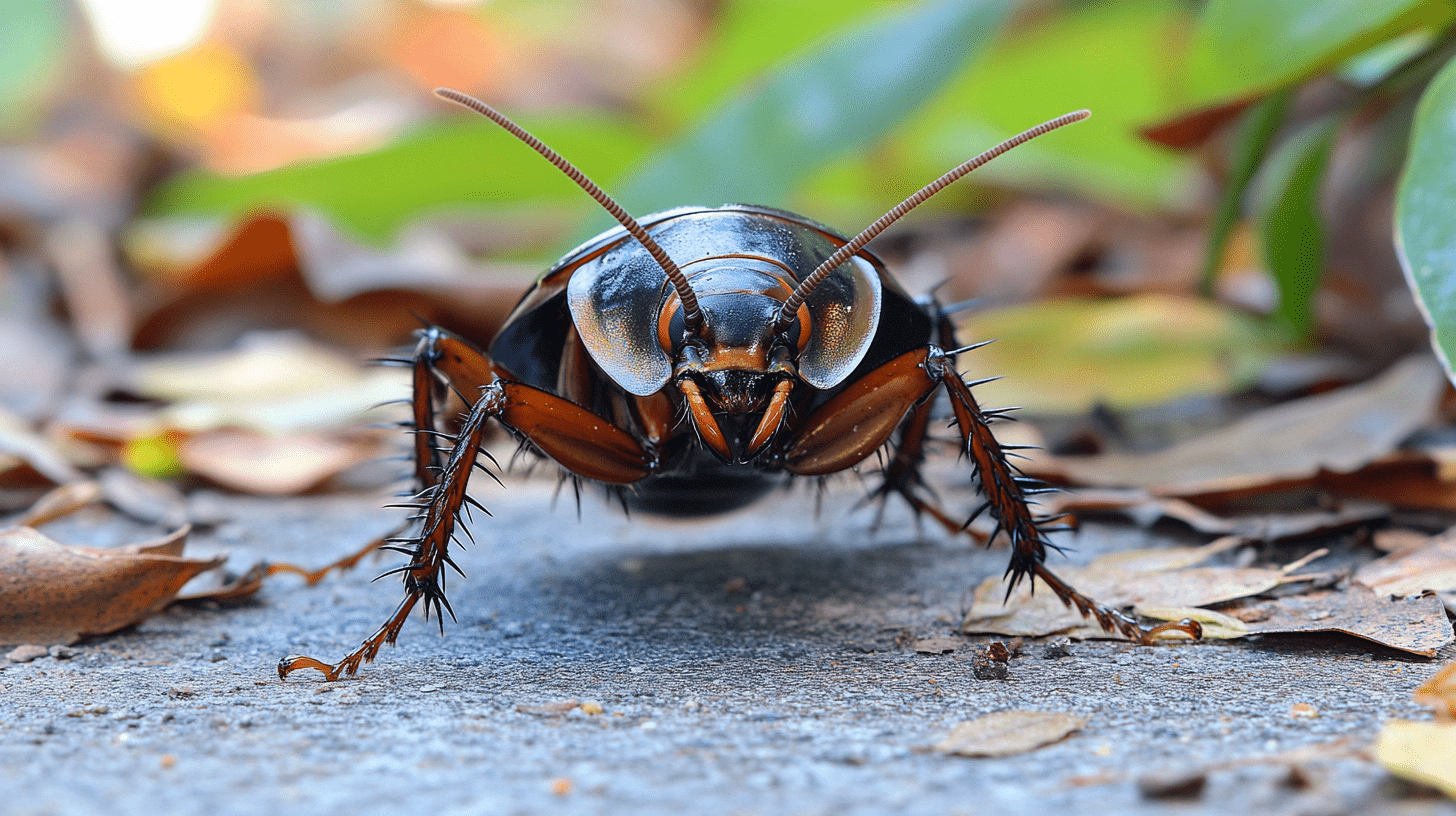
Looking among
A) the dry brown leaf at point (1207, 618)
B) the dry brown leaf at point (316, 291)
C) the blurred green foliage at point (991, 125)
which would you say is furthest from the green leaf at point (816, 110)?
the dry brown leaf at point (1207, 618)

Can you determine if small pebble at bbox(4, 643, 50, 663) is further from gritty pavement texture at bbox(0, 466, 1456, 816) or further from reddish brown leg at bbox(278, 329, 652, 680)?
reddish brown leg at bbox(278, 329, 652, 680)

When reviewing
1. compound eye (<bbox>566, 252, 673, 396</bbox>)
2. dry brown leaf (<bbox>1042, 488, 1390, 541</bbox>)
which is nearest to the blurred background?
dry brown leaf (<bbox>1042, 488, 1390, 541</bbox>)

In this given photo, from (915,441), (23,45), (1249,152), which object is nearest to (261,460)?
(915,441)

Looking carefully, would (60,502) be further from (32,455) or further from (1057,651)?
(1057,651)

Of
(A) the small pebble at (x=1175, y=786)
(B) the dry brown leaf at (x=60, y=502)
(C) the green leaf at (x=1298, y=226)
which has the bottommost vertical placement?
(A) the small pebble at (x=1175, y=786)

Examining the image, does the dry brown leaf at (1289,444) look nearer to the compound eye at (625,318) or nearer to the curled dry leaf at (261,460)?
the compound eye at (625,318)

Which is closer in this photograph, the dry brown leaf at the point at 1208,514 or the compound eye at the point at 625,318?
the compound eye at the point at 625,318

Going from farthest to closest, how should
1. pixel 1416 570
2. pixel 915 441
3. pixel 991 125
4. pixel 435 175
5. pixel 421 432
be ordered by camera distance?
pixel 991 125 < pixel 435 175 < pixel 915 441 < pixel 421 432 < pixel 1416 570
